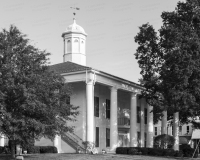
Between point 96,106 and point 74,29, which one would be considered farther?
point 74,29

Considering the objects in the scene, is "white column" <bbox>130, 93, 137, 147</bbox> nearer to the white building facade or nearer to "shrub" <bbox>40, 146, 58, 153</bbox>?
the white building facade

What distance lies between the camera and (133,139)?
38031 millimetres

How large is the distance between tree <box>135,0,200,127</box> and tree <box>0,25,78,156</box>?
10342 millimetres

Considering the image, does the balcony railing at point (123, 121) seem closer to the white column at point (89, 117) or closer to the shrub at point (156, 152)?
the shrub at point (156, 152)

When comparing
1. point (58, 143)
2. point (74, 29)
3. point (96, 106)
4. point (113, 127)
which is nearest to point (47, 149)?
point (58, 143)

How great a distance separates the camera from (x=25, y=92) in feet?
70.8

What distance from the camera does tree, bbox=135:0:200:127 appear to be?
99.0ft

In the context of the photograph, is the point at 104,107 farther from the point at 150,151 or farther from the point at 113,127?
the point at 150,151

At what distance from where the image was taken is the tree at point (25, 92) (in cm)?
2195

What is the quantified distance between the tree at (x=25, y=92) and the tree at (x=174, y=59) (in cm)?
1034

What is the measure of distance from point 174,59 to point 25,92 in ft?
44.9

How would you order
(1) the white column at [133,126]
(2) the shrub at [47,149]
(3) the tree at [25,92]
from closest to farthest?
(3) the tree at [25,92] < (2) the shrub at [47,149] < (1) the white column at [133,126]

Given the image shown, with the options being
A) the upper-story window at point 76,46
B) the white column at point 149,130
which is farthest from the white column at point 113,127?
the upper-story window at point 76,46

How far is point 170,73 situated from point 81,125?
386 inches
